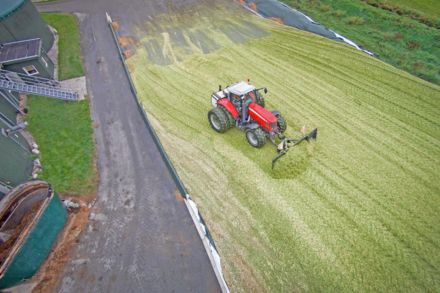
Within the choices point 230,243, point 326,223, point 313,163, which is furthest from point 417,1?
point 230,243

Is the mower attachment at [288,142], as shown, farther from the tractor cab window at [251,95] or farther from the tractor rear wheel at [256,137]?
the tractor cab window at [251,95]

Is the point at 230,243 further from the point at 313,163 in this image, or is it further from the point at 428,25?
the point at 428,25

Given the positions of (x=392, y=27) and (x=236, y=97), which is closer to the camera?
(x=236, y=97)

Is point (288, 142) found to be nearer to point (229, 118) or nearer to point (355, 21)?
point (229, 118)

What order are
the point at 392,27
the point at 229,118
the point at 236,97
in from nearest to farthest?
the point at 236,97
the point at 229,118
the point at 392,27

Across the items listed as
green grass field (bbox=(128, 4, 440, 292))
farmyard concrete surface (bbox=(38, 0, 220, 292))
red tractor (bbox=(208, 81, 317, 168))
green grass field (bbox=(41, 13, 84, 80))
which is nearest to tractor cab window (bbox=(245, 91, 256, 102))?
red tractor (bbox=(208, 81, 317, 168))

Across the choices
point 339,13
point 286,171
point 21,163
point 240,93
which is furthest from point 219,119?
point 339,13
